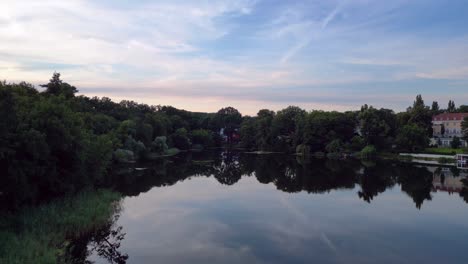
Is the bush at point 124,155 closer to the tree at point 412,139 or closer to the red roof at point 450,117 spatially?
the tree at point 412,139

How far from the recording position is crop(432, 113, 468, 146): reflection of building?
70.7m

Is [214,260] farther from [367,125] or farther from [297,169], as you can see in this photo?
[367,125]

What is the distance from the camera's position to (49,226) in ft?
53.1

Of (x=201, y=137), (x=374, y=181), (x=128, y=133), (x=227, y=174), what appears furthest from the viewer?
(x=201, y=137)

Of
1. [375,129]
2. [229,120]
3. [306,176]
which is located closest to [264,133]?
[229,120]

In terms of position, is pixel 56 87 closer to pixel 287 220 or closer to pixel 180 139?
pixel 287 220

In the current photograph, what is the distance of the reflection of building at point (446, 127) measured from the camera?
70.7 meters

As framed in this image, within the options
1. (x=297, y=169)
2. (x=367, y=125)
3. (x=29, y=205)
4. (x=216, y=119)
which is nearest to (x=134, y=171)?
(x=297, y=169)

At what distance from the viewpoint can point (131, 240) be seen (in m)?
17.1

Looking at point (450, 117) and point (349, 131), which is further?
point (450, 117)

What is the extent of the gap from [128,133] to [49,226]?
131 ft

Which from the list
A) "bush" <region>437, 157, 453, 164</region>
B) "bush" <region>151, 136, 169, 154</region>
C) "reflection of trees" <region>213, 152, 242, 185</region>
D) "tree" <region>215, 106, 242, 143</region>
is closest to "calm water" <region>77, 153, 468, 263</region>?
"reflection of trees" <region>213, 152, 242, 185</region>

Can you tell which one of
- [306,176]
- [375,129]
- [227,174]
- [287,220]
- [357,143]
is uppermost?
[375,129]

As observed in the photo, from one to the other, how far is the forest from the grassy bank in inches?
36.1
